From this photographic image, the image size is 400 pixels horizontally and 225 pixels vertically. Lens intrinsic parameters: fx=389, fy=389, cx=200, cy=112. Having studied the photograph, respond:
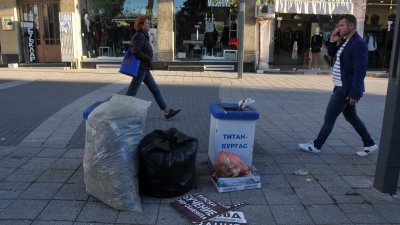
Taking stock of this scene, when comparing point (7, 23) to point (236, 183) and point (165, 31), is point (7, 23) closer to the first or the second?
point (165, 31)

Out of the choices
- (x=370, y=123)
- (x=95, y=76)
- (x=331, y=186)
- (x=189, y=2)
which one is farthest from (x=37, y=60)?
(x=331, y=186)

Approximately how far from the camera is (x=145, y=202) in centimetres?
369

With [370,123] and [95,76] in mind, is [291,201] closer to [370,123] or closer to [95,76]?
[370,123]

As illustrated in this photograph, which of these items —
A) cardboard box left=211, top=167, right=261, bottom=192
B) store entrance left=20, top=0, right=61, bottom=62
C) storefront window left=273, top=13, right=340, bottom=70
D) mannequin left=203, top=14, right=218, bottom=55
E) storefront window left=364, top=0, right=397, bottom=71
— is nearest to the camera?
cardboard box left=211, top=167, right=261, bottom=192

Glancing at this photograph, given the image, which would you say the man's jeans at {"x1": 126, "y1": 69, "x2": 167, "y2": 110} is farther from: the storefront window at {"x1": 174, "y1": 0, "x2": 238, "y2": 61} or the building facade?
the storefront window at {"x1": 174, "y1": 0, "x2": 238, "y2": 61}

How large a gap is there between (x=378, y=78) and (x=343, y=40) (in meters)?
11.3

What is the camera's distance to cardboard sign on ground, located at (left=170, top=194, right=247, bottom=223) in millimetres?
3412

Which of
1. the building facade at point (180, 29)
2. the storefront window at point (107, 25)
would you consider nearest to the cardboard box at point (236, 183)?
the building facade at point (180, 29)

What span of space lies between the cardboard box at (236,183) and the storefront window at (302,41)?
1274cm

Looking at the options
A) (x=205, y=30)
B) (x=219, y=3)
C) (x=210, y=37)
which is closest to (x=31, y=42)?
(x=205, y=30)

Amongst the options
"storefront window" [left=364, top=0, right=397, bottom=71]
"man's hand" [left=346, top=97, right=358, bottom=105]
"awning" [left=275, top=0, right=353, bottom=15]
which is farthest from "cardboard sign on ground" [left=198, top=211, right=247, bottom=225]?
"storefront window" [left=364, top=0, right=397, bottom=71]

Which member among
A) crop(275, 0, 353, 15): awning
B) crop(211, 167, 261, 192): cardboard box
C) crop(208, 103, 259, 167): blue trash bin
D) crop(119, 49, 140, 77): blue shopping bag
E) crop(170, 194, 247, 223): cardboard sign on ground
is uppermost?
crop(275, 0, 353, 15): awning

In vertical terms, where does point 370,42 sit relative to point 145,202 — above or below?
above

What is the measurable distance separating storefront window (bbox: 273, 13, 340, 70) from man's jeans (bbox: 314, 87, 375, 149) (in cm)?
1131
